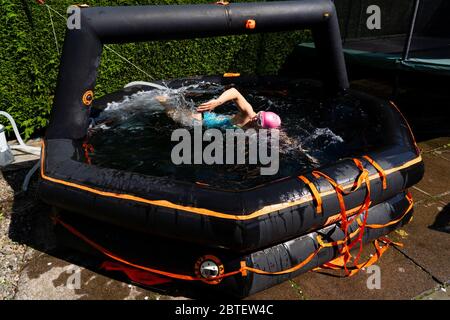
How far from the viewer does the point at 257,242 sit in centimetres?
243

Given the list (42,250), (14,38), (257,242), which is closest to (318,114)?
(257,242)

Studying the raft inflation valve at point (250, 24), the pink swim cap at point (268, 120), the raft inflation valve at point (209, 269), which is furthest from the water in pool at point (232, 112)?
the raft inflation valve at point (250, 24)

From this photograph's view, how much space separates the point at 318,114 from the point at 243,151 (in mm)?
1294

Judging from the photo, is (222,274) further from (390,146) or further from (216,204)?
(390,146)

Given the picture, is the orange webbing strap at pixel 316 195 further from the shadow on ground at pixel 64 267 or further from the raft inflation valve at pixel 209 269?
the shadow on ground at pixel 64 267

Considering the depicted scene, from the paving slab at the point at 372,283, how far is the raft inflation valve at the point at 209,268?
2.28ft

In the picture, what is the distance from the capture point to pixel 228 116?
14.8 ft

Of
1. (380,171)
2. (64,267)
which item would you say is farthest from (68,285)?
(380,171)

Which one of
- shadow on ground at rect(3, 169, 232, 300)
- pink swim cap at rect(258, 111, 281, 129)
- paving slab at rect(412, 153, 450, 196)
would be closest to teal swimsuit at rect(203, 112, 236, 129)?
pink swim cap at rect(258, 111, 281, 129)

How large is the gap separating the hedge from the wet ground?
2063 mm

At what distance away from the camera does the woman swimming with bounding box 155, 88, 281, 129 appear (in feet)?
13.1

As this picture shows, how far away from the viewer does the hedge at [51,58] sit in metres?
4.97

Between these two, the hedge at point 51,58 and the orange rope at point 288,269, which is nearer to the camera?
the orange rope at point 288,269

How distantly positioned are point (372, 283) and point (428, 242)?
0.87m
